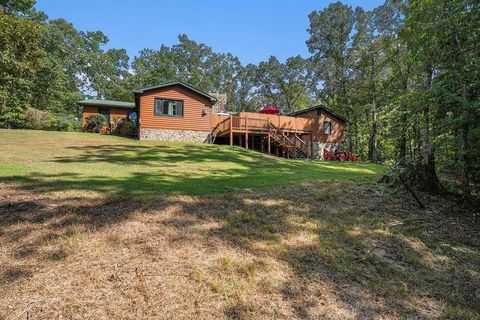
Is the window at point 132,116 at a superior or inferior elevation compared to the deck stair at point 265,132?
superior

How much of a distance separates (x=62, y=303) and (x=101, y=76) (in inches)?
1767

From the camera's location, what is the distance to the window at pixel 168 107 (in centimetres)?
2077

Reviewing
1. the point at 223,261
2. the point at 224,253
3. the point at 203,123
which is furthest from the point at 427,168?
the point at 203,123

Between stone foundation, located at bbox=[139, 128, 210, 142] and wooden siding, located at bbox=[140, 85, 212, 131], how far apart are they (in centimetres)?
22

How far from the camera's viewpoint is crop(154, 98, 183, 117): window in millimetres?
20766

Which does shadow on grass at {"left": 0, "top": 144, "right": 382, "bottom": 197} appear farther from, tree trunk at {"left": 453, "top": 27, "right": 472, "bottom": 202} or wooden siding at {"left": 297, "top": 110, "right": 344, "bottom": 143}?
wooden siding at {"left": 297, "top": 110, "right": 344, "bottom": 143}

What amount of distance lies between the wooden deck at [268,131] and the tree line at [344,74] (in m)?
6.39

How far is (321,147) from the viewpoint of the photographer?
26609mm

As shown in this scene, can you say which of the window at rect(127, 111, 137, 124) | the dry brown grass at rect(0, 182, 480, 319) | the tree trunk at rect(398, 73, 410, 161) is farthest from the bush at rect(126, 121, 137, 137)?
the tree trunk at rect(398, 73, 410, 161)

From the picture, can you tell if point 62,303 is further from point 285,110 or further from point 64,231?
point 285,110

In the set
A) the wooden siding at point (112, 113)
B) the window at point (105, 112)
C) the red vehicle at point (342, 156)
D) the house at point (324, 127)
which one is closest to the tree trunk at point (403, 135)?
the red vehicle at point (342, 156)

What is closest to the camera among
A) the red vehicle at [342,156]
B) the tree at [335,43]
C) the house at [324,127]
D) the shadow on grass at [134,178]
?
the shadow on grass at [134,178]

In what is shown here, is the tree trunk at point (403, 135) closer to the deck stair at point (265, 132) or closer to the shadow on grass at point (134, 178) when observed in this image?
the shadow on grass at point (134, 178)

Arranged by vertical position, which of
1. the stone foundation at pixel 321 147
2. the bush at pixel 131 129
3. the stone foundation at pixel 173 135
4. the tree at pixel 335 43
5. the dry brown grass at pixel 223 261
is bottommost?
the dry brown grass at pixel 223 261
